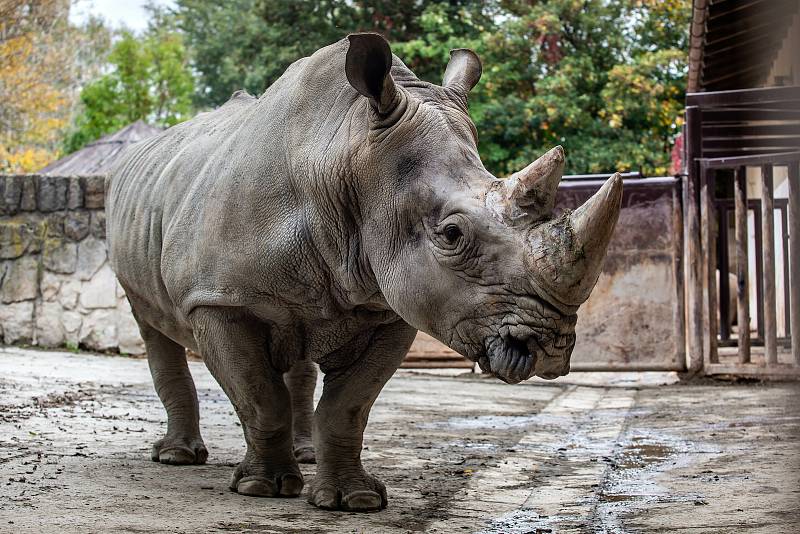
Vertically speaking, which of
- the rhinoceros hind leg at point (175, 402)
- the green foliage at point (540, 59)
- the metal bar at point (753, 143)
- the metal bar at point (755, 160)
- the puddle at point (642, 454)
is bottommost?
the puddle at point (642, 454)

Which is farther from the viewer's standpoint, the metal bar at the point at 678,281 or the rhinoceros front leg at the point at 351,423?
the metal bar at the point at 678,281

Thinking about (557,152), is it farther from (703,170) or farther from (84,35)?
(84,35)

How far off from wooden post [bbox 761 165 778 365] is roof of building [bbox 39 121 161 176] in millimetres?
10555

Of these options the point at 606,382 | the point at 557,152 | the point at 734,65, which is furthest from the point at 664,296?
the point at 557,152

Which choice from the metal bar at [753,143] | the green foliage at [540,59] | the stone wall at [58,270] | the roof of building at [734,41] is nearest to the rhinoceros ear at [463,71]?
the roof of building at [734,41]

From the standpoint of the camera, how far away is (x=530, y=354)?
3.62 meters

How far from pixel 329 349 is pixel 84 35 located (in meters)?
29.4

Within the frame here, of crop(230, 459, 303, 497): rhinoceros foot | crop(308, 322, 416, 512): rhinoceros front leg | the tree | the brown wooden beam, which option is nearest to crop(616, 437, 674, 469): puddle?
crop(308, 322, 416, 512): rhinoceros front leg

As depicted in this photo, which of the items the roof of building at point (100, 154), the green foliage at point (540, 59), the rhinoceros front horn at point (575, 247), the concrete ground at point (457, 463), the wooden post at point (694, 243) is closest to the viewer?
the rhinoceros front horn at point (575, 247)

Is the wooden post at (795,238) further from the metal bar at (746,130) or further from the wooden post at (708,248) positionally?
the wooden post at (708,248)

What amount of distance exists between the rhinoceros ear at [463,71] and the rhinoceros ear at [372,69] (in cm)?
51

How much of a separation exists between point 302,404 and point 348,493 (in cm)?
155

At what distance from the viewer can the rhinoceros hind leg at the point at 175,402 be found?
545cm

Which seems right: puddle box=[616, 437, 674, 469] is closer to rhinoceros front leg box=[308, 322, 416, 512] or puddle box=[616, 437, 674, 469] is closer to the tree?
rhinoceros front leg box=[308, 322, 416, 512]
